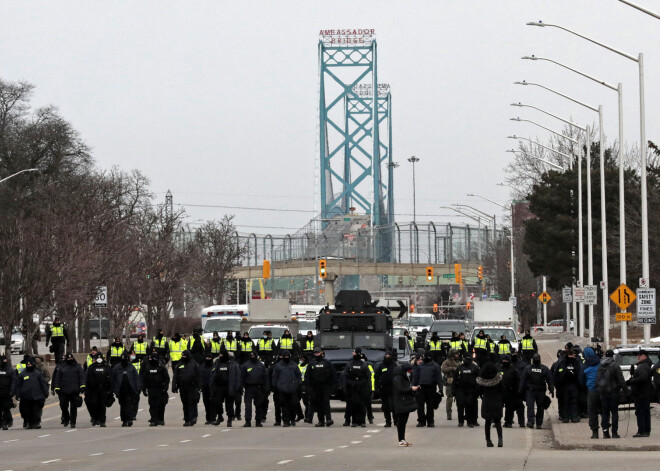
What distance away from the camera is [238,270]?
10825 centimetres

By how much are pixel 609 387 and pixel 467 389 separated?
4.85 m

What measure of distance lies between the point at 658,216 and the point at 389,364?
1375 inches

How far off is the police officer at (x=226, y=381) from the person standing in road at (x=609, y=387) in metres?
7.78

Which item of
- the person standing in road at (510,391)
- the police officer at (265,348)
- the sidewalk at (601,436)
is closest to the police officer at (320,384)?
the person standing in road at (510,391)

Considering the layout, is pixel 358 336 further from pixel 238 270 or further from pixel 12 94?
pixel 238 270

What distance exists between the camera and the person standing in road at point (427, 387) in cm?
2797

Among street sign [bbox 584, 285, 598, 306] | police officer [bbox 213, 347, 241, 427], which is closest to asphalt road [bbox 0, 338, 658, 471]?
police officer [bbox 213, 347, 241, 427]

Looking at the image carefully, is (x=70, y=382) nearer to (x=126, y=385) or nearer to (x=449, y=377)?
(x=126, y=385)

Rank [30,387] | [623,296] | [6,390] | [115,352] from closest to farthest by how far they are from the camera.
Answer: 1. [30,387]
2. [6,390]
3. [115,352]
4. [623,296]

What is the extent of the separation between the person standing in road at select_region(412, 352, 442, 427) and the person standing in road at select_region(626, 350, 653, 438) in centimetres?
521

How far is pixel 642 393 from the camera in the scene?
23.5 metres

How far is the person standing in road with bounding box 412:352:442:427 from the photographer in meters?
28.0

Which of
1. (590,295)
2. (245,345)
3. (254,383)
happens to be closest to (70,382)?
(254,383)

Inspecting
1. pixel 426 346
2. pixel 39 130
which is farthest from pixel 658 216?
pixel 39 130
